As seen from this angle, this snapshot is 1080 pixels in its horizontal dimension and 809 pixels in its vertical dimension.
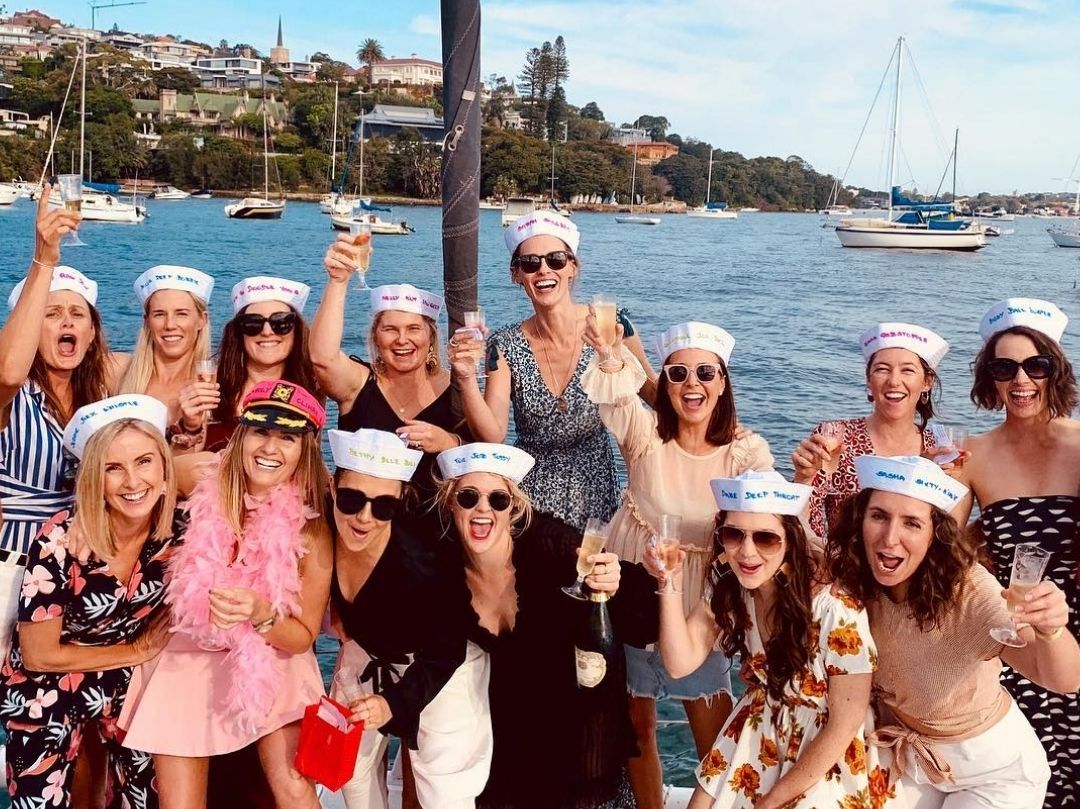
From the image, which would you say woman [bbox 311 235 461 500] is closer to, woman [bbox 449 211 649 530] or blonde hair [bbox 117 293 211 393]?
woman [bbox 449 211 649 530]

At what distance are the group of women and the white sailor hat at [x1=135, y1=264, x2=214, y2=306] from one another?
0.96 feet

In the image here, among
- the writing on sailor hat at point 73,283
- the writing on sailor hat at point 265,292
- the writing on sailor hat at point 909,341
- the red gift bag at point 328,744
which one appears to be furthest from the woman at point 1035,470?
the writing on sailor hat at point 73,283

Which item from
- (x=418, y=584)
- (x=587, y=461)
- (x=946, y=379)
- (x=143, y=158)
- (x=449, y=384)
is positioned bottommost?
(x=946, y=379)

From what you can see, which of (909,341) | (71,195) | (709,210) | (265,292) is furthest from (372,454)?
(709,210)

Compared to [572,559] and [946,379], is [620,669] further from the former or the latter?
[946,379]

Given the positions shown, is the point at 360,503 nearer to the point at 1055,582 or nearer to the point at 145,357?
the point at 145,357

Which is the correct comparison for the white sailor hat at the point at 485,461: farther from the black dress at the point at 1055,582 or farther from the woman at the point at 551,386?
the black dress at the point at 1055,582

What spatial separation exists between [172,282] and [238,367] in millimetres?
428

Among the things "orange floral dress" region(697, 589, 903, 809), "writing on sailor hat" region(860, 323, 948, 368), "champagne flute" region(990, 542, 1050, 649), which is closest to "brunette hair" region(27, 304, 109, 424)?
"orange floral dress" region(697, 589, 903, 809)

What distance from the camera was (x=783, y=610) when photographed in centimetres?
265

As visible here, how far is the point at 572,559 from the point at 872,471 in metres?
0.92

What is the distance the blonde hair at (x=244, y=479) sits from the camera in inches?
108

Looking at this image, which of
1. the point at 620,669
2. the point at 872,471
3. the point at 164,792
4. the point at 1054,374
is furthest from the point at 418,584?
the point at 1054,374

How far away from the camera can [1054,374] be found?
287 centimetres
